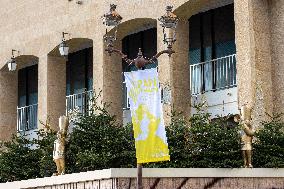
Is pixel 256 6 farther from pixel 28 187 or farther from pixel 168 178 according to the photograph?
pixel 28 187

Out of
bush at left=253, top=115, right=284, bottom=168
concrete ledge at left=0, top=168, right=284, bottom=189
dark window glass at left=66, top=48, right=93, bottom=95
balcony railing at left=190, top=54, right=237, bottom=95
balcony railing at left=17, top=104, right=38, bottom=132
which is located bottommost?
concrete ledge at left=0, top=168, right=284, bottom=189

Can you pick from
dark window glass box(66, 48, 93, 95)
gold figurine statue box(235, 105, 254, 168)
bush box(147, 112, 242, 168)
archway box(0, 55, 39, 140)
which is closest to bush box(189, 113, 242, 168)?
bush box(147, 112, 242, 168)

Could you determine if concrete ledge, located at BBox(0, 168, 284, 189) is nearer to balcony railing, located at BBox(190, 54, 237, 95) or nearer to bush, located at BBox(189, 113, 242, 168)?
bush, located at BBox(189, 113, 242, 168)

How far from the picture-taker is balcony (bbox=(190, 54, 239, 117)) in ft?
Result: 73.4

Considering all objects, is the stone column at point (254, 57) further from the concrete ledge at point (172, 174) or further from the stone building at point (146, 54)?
the concrete ledge at point (172, 174)

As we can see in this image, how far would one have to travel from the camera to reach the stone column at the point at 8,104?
29703 mm

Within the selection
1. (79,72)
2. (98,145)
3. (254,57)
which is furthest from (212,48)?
(79,72)

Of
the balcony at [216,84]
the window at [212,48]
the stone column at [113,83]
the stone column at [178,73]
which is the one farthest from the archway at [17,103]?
the stone column at [178,73]

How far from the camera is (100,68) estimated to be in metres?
24.5

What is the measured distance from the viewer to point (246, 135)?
1806cm

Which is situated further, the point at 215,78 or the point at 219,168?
the point at 215,78

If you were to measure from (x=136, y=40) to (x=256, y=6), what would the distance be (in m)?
7.26

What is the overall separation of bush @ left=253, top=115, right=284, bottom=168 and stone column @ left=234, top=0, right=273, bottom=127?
1.11 metres

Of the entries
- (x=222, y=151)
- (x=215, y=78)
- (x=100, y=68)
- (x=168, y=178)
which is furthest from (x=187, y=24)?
(x=168, y=178)
